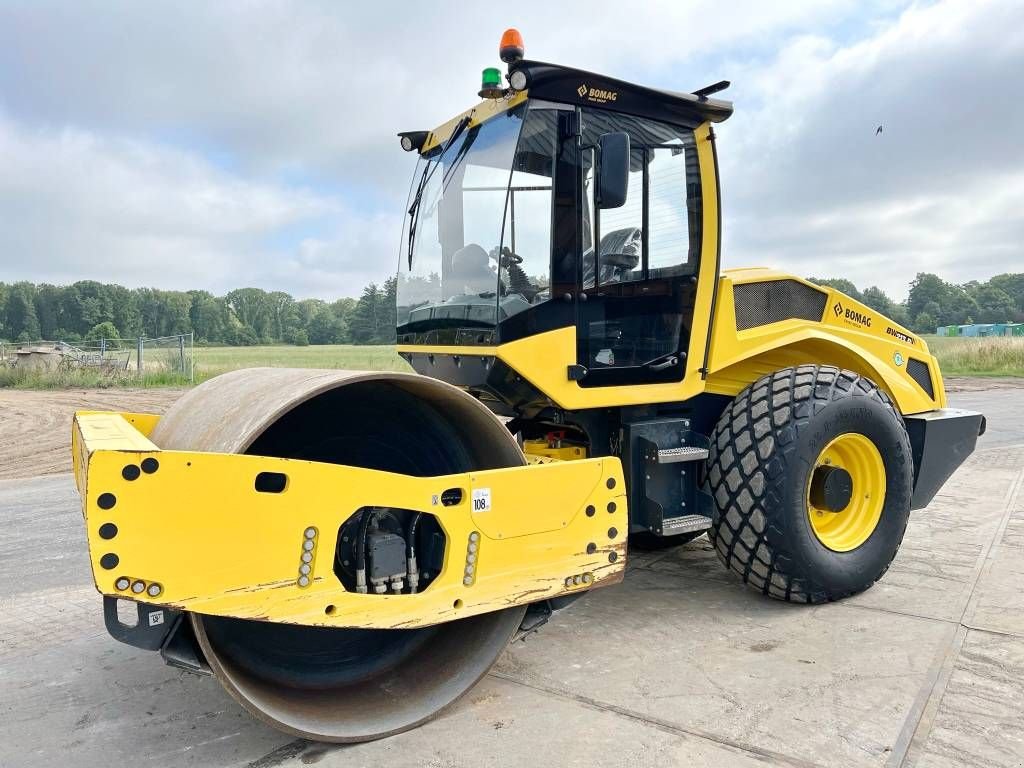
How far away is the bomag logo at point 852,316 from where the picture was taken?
190 inches

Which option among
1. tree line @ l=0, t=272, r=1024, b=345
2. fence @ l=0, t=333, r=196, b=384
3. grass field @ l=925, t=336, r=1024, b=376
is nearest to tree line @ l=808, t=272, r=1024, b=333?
tree line @ l=0, t=272, r=1024, b=345

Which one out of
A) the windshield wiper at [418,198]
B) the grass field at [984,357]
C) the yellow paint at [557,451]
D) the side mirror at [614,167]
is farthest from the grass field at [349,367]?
the side mirror at [614,167]

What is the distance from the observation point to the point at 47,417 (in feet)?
46.5

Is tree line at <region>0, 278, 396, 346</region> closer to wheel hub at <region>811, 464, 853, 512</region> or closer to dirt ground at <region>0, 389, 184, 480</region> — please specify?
dirt ground at <region>0, 389, 184, 480</region>

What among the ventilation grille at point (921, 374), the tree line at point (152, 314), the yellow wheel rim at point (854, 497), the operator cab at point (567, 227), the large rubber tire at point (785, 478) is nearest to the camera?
the operator cab at point (567, 227)

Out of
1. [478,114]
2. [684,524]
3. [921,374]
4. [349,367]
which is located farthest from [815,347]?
[349,367]

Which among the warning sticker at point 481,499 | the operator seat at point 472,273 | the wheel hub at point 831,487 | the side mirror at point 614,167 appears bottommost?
the wheel hub at point 831,487

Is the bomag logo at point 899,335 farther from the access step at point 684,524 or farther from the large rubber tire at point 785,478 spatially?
the access step at point 684,524

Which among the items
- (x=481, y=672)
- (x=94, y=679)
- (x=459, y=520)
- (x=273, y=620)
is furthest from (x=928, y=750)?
(x=94, y=679)

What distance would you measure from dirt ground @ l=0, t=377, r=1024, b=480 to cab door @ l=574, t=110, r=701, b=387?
715cm

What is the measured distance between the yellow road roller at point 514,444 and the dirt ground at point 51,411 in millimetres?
6530

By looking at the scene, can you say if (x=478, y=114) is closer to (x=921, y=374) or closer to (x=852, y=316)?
(x=852, y=316)

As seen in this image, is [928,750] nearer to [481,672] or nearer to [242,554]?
[481,672]

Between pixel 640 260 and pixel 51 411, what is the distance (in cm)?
1450
